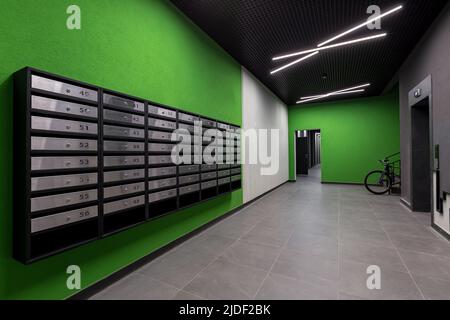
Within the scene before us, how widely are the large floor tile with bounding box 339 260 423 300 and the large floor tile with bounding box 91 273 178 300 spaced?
1.47 meters

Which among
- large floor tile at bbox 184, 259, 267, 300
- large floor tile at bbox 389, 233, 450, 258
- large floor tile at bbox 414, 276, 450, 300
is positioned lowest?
large floor tile at bbox 184, 259, 267, 300

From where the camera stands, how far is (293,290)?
1.71m

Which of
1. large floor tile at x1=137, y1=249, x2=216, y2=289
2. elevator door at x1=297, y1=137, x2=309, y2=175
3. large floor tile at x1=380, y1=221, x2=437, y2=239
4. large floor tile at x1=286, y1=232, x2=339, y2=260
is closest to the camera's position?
large floor tile at x1=137, y1=249, x2=216, y2=289

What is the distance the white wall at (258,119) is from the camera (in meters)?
4.56

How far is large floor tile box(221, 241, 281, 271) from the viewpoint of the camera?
2.15m

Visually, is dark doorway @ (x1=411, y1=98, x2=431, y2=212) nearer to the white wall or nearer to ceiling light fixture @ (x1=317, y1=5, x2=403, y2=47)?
ceiling light fixture @ (x1=317, y1=5, x2=403, y2=47)

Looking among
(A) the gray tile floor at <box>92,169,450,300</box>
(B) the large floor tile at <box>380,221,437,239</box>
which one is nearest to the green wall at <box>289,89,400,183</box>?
(A) the gray tile floor at <box>92,169,450,300</box>

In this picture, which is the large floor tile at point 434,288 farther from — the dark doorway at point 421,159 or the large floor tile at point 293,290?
the dark doorway at point 421,159

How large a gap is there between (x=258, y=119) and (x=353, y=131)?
4.14 meters

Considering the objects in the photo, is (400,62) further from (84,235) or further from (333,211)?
(84,235)

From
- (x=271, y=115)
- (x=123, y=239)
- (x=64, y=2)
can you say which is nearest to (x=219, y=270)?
(x=123, y=239)

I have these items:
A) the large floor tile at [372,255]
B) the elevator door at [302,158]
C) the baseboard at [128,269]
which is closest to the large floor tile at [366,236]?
the large floor tile at [372,255]

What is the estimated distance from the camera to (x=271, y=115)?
6254mm
